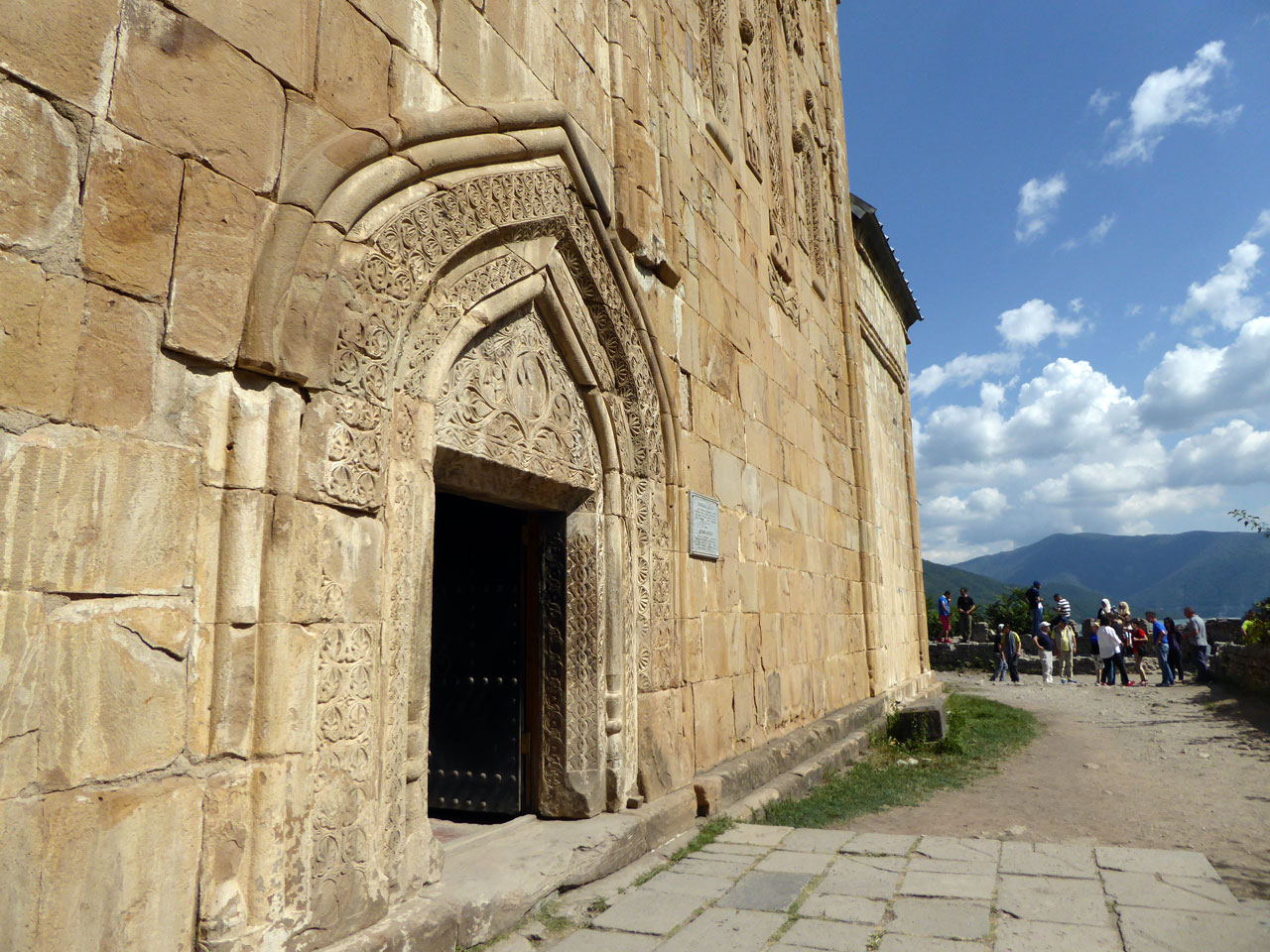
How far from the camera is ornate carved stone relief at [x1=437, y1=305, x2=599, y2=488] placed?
3.43m

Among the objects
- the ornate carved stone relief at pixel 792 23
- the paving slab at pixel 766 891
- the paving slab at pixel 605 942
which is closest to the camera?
the paving slab at pixel 605 942

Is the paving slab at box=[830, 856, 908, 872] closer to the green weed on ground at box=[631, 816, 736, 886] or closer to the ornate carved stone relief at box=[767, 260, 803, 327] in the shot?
the green weed on ground at box=[631, 816, 736, 886]

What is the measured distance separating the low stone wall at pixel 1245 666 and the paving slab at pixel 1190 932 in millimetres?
11103

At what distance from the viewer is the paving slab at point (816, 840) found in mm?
4227

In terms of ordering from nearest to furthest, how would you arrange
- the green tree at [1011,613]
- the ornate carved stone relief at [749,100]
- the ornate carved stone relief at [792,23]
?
the ornate carved stone relief at [749,100] < the ornate carved stone relief at [792,23] < the green tree at [1011,613]

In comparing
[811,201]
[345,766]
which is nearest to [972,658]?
[811,201]

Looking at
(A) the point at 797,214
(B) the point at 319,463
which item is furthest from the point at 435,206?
(A) the point at 797,214

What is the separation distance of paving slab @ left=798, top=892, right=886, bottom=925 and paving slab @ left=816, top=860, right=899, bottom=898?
64 millimetres

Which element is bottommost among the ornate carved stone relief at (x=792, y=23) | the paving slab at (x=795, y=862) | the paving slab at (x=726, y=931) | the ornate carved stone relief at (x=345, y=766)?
the paving slab at (x=795, y=862)

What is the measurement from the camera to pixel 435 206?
3146mm

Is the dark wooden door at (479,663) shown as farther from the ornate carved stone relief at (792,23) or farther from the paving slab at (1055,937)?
the ornate carved stone relief at (792,23)

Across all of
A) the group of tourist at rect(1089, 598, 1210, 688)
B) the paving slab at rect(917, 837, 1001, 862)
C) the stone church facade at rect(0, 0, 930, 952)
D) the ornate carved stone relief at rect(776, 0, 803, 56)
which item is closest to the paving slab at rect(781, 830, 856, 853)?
the paving slab at rect(917, 837, 1001, 862)

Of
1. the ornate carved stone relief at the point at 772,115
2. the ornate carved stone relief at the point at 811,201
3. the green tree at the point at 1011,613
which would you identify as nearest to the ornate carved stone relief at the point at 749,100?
the ornate carved stone relief at the point at 772,115

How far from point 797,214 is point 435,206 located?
685 centimetres
